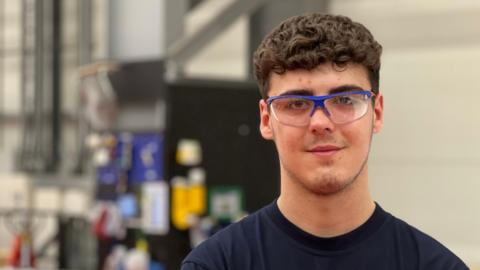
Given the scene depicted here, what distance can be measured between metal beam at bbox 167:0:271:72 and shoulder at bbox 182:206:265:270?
13.5 feet

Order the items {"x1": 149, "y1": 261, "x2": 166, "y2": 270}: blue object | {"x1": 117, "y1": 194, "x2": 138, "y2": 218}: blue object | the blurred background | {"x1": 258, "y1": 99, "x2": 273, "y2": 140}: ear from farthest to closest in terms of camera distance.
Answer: {"x1": 117, "y1": 194, "x2": 138, "y2": 218}: blue object, the blurred background, {"x1": 149, "y1": 261, "x2": 166, "y2": 270}: blue object, {"x1": 258, "y1": 99, "x2": 273, "y2": 140}: ear

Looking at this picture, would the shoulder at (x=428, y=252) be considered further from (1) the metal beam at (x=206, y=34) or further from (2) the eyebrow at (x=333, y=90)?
(1) the metal beam at (x=206, y=34)

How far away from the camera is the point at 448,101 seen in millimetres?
6031

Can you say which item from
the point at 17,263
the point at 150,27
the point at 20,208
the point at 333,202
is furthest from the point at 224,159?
the point at 333,202

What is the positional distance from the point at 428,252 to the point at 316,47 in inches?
16.5

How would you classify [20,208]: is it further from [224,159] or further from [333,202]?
[333,202]

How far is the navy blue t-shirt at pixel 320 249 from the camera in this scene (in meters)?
1.49

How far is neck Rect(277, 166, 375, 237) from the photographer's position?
4.90ft

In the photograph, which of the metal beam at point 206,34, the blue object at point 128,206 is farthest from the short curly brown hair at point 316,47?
the blue object at point 128,206

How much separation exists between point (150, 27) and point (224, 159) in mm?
1113

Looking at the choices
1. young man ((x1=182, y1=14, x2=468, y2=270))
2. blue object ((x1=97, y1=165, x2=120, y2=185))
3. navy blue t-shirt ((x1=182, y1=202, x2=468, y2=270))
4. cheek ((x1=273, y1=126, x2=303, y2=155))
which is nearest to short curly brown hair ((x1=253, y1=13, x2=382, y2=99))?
young man ((x1=182, y1=14, x2=468, y2=270))

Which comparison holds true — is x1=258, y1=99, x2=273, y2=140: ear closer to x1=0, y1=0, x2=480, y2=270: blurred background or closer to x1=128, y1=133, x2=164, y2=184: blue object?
x1=0, y1=0, x2=480, y2=270: blurred background

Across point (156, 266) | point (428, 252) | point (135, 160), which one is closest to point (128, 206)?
point (135, 160)

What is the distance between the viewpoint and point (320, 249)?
4.90 feet
